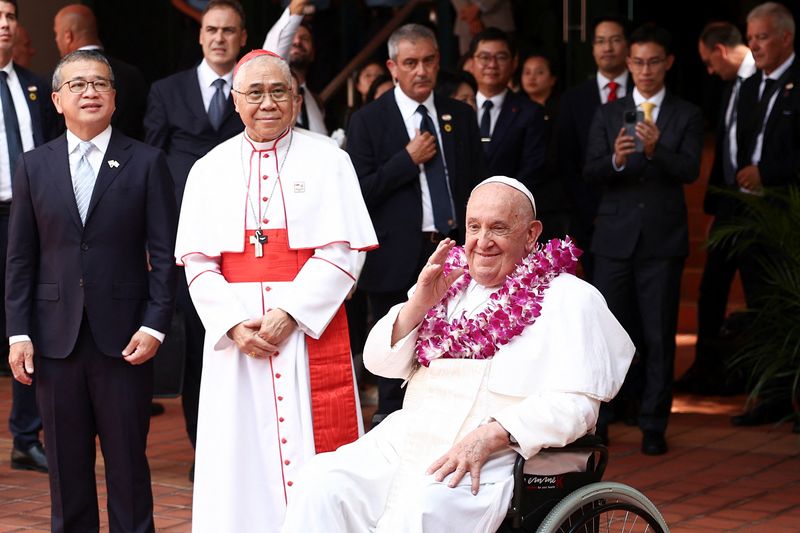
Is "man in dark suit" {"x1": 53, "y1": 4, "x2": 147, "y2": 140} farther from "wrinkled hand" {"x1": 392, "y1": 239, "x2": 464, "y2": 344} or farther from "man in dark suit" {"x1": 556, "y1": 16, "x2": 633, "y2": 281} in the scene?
"wrinkled hand" {"x1": 392, "y1": 239, "x2": 464, "y2": 344}

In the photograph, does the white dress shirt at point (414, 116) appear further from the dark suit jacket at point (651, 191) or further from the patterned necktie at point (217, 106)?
the dark suit jacket at point (651, 191)

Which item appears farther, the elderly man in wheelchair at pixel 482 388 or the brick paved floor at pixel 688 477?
→ the brick paved floor at pixel 688 477

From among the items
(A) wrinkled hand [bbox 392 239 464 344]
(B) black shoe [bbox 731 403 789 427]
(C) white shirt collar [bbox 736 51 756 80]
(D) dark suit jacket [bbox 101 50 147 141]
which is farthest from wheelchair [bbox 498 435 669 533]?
(C) white shirt collar [bbox 736 51 756 80]

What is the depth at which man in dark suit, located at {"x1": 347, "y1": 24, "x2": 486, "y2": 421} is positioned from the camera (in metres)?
6.50

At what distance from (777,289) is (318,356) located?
10.7 ft

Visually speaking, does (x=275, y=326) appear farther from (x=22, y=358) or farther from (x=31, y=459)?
(x=31, y=459)

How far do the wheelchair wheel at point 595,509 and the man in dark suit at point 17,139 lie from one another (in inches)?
137

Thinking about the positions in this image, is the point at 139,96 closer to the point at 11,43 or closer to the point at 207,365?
the point at 11,43

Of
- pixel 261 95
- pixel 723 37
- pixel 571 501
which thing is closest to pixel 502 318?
pixel 571 501

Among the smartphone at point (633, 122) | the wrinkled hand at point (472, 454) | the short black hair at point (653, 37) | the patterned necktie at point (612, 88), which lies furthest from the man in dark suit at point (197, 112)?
the wrinkled hand at point (472, 454)

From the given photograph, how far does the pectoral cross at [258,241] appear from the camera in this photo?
4930mm

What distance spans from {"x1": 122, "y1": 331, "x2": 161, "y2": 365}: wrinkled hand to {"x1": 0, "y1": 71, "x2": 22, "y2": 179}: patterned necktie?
2.09m

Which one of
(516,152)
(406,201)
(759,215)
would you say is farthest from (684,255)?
(406,201)

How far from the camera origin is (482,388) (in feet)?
13.8
